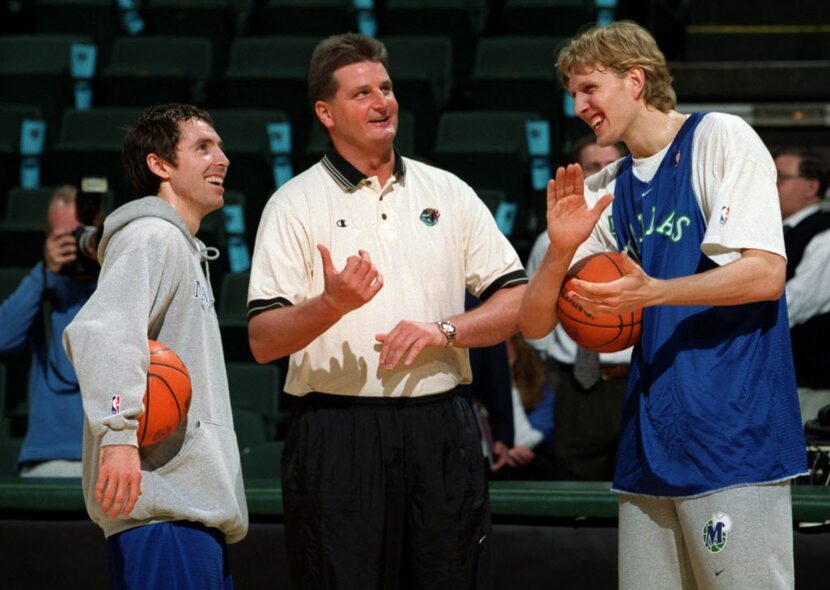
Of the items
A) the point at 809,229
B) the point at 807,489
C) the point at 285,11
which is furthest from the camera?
the point at 285,11

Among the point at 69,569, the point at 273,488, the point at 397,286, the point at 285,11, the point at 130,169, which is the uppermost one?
the point at 285,11

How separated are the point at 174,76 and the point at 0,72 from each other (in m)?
1.39

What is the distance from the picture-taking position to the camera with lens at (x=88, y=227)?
5043 millimetres

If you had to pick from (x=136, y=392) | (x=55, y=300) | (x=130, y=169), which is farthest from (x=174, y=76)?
(x=136, y=392)

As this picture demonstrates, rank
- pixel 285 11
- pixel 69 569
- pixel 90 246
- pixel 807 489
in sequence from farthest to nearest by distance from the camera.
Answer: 1. pixel 285 11
2. pixel 90 246
3. pixel 69 569
4. pixel 807 489

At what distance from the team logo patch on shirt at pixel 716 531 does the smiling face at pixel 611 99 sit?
100 centimetres

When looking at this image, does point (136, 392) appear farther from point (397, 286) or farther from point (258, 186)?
point (258, 186)

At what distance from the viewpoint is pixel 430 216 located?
3.78 m

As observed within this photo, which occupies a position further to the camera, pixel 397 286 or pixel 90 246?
pixel 90 246

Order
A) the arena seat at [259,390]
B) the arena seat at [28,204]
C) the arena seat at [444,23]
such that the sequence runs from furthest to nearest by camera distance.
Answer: the arena seat at [444,23], the arena seat at [28,204], the arena seat at [259,390]

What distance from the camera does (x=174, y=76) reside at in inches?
340

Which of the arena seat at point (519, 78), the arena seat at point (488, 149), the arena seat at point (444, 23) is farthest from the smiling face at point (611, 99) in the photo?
the arena seat at point (444, 23)

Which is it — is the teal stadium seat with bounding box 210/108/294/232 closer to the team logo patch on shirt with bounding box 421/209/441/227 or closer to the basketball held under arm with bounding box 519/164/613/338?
the team logo patch on shirt with bounding box 421/209/441/227

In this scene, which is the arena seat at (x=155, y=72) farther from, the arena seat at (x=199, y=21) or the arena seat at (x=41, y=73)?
the arena seat at (x=199, y=21)
